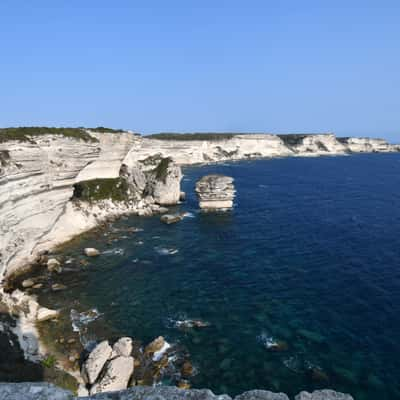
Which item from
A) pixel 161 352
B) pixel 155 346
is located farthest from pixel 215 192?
pixel 161 352

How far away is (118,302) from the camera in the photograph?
2977 centimetres

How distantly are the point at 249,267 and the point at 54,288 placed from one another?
68.7ft

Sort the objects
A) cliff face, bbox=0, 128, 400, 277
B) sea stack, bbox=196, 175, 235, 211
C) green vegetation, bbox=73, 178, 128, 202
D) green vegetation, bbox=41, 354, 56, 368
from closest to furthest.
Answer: green vegetation, bbox=41, 354, 56, 368
cliff face, bbox=0, 128, 400, 277
green vegetation, bbox=73, 178, 128, 202
sea stack, bbox=196, 175, 235, 211

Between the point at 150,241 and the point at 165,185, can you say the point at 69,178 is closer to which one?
the point at 150,241

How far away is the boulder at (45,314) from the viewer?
87.9 ft

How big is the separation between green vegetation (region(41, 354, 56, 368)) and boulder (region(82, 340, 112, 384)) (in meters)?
2.04

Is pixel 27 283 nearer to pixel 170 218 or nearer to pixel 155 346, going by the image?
pixel 155 346

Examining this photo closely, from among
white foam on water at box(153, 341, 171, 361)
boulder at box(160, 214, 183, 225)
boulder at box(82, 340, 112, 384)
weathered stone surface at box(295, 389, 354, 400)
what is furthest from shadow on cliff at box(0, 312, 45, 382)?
boulder at box(160, 214, 183, 225)

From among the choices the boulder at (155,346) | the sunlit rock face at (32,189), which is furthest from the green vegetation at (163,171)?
the boulder at (155,346)

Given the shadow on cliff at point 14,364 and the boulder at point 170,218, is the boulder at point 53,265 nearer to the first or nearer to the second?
the shadow on cliff at point 14,364

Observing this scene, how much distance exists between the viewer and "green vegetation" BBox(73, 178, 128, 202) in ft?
179

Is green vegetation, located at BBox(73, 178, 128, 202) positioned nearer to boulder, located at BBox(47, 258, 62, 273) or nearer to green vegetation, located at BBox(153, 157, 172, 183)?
green vegetation, located at BBox(153, 157, 172, 183)

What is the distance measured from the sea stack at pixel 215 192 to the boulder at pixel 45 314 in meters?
38.7

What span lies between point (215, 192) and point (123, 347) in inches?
1654
